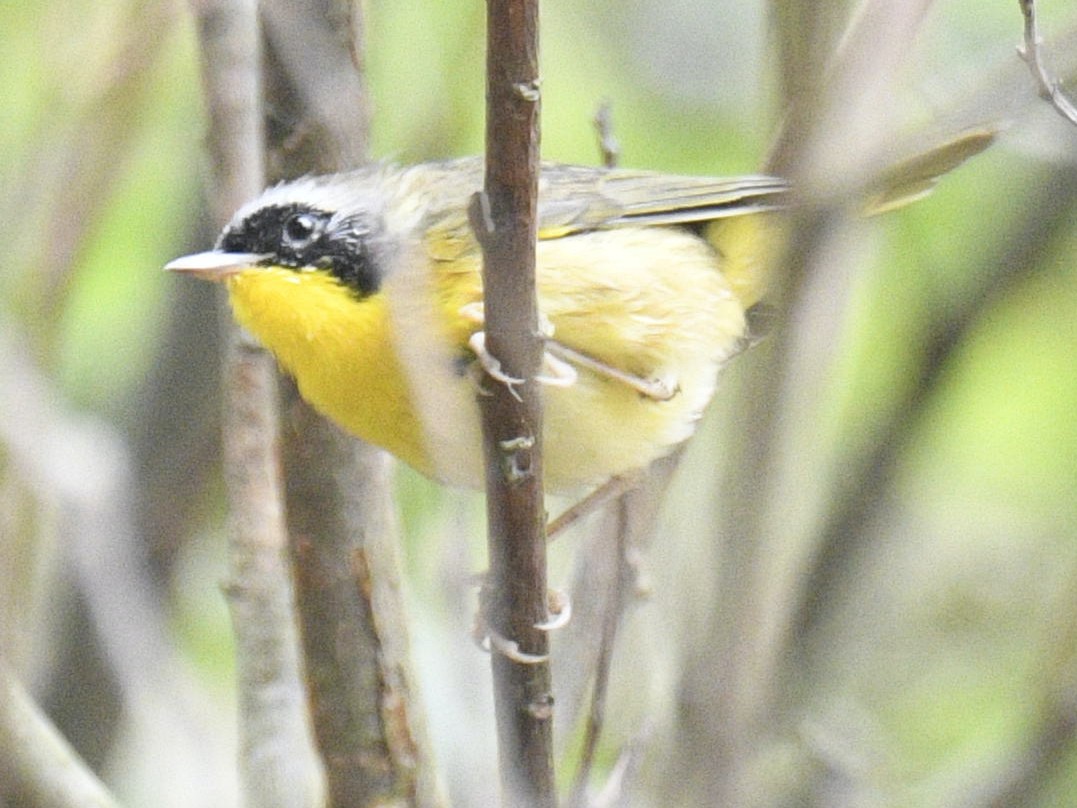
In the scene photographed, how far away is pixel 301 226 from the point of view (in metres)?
3.35

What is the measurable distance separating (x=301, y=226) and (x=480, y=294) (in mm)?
442

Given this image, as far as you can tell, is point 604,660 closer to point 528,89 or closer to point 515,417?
point 515,417

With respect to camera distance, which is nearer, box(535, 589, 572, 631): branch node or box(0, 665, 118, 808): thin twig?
box(0, 665, 118, 808): thin twig

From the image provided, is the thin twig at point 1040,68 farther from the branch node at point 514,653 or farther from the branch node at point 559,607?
the branch node at point 559,607

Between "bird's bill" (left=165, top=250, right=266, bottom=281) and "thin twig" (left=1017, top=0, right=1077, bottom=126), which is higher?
"thin twig" (left=1017, top=0, right=1077, bottom=126)

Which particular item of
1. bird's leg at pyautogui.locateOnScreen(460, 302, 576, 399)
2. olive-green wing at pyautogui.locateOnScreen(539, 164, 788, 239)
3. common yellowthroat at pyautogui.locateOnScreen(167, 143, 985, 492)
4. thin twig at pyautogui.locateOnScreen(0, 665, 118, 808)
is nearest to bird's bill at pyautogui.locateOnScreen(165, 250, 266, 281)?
common yellowthroat at pyautogui.locateOnScreen(167, 143, 985, 492)

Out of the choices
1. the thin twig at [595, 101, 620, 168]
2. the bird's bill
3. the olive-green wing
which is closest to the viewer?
the bird's bill

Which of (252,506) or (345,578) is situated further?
(252,506)

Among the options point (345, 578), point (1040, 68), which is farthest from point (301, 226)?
point (1040, 68)

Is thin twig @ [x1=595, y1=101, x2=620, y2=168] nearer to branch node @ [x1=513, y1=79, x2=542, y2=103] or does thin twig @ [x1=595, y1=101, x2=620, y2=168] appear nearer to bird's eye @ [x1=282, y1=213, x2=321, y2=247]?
bird's eye @ [x1=282, y1=213, x2=321, y2=247]

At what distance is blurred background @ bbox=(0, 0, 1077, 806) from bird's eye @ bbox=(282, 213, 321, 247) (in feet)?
1.51

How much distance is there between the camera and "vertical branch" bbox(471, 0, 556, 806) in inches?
85.1

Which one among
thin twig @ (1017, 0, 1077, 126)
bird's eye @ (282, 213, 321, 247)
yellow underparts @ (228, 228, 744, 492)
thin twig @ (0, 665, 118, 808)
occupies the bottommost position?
thin twig @ (0, 665, 118, 808)

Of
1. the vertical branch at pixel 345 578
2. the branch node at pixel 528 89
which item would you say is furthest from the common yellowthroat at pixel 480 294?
the branch node at pixel 528 89
